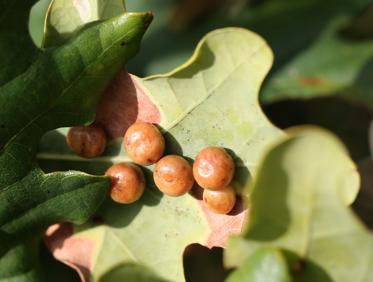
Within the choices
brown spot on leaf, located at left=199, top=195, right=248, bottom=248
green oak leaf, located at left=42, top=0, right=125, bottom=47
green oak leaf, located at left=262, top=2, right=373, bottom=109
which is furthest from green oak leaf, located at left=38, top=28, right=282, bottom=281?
green oak leaf, located at left=262, top=2, right=373, bottom=109

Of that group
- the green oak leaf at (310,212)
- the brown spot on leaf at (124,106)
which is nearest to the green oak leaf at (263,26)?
the brown spot on leaf at (124,106)

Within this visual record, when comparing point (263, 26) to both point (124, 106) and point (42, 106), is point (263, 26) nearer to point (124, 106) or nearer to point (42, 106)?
point (124, 106)

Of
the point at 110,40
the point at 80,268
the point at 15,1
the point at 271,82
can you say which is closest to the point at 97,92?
the point at 110,40

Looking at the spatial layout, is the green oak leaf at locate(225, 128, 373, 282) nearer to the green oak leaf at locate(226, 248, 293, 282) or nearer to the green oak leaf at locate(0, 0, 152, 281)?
the green oak leaf at locate(226, 248, 293, 282)

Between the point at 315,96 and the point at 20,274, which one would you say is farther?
the point at 315,96

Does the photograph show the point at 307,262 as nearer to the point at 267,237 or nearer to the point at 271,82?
the point at 267,237
